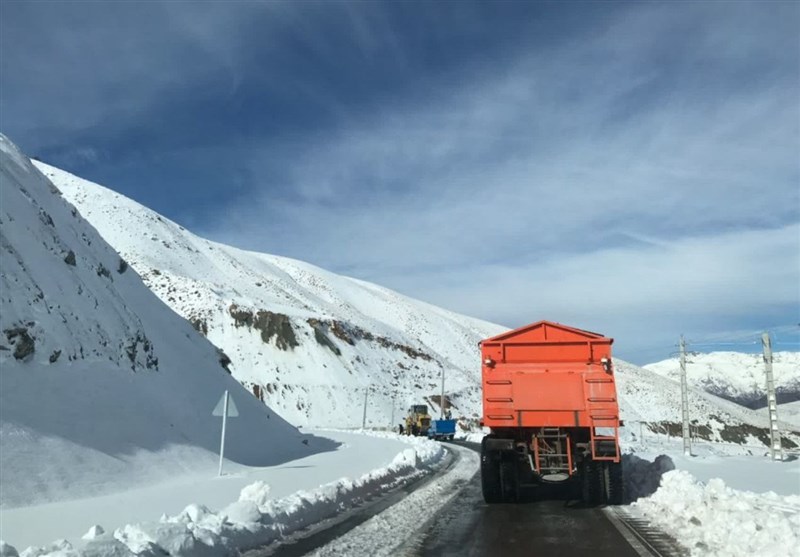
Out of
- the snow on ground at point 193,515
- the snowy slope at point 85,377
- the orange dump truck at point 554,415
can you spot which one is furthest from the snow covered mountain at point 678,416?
the snow on ground at point 193,515

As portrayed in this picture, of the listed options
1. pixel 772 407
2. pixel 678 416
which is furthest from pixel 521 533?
pixel 678 416

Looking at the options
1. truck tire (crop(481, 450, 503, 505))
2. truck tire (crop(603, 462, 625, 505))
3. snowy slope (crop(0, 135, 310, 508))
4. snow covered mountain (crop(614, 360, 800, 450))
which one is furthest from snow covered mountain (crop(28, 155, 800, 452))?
truck tire (crop(603, 462, 625, 505))

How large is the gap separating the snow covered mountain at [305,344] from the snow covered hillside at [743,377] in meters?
29.6

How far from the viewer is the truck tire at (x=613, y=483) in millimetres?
12500

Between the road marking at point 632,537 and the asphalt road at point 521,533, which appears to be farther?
the asphalt road at point 521,533

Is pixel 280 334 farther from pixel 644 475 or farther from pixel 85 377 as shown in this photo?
pixel 644 475

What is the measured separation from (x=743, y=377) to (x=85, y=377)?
182 metres

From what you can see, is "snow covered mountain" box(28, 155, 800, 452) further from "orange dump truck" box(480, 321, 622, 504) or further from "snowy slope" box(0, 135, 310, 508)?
"orange dump truck" box(480, 321, 622, 504)

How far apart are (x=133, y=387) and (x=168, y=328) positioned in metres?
8.12

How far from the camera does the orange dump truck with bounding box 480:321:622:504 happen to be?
40.9ft

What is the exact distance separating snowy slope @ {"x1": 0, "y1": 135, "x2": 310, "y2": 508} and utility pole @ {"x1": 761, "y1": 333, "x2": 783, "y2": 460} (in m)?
20.2

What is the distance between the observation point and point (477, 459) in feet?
93.1

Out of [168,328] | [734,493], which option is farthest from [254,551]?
[168,328]

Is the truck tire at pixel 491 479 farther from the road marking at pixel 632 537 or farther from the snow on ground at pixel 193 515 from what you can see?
the snow on ground at pixel 193 515
